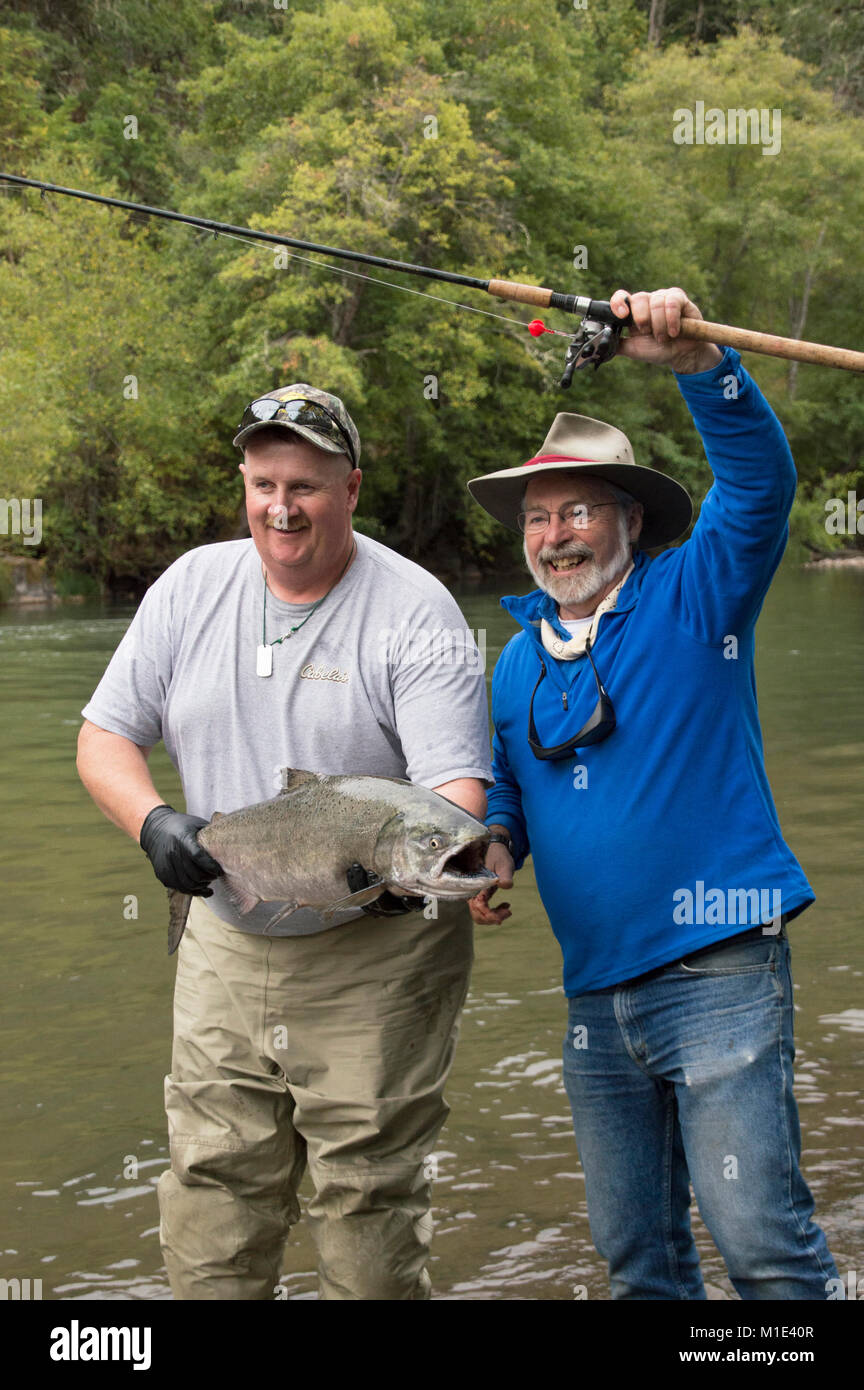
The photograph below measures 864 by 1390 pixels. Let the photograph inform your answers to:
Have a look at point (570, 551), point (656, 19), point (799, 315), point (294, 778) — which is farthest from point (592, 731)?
point (656, 19)

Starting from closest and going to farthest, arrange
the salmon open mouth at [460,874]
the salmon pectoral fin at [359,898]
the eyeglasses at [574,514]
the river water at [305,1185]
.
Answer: the salmon open mouth at [460,874]
the salmon pectoral fin at [359,898]
the eyeglasses at [574,514]
the river water at [305,1185]

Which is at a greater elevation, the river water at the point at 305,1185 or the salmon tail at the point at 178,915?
the salmon tail at the point at 178,915

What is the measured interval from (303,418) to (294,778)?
3.03 ft

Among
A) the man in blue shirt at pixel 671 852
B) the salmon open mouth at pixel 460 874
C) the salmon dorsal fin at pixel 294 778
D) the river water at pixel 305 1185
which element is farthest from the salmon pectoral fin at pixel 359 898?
the river water at pixel 305 1185

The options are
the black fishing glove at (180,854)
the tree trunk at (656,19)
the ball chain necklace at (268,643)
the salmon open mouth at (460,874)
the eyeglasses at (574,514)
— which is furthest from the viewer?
the tree trunk at (656,19)

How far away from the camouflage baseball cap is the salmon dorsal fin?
834mm

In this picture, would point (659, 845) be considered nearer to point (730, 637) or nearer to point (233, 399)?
point (730, 637)

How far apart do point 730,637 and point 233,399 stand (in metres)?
37.0

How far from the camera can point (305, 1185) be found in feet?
18.7

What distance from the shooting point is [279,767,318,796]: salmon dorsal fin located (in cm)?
358

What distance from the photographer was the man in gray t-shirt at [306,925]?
3.76 metres

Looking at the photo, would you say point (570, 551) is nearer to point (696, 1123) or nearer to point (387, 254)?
point (696, 1123)

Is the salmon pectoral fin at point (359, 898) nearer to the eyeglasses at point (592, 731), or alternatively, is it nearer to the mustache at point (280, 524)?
the eyeglasses at point (592, 731)

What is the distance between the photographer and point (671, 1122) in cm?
372
